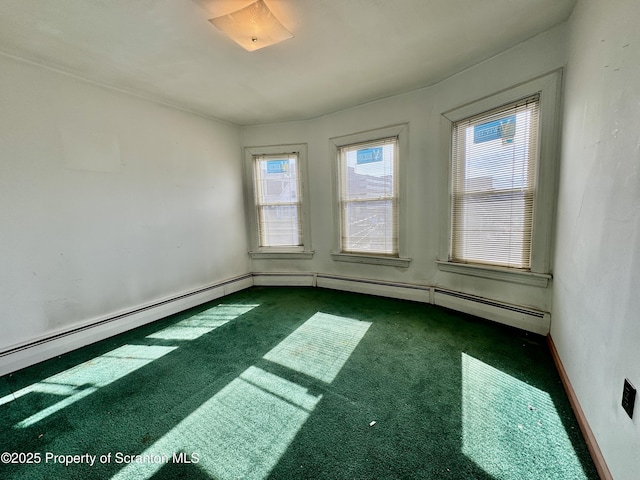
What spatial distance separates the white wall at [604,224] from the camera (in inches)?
39.6

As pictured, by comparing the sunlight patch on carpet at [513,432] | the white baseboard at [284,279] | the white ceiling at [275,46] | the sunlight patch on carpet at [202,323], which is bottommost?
the sunlight patch on carpet at [202,323]

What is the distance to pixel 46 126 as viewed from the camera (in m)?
2.20

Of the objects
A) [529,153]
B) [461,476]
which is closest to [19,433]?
[461,476]

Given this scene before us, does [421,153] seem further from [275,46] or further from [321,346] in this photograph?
[321,346]

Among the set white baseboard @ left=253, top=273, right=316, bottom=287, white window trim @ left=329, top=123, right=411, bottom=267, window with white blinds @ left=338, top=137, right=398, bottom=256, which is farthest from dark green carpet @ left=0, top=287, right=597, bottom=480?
white baseboard @ left=253, top=273, right=316, bottom=287

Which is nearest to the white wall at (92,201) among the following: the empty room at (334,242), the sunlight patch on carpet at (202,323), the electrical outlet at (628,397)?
the empty room at (334,242)

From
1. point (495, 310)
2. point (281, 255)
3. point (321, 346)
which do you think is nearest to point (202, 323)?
point (321, 346)

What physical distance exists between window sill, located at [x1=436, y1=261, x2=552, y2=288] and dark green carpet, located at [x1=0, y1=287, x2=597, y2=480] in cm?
48

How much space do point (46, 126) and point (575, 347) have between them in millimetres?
4288

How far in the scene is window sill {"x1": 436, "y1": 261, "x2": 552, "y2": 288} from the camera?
2.25m

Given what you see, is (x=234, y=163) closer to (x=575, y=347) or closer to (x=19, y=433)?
(x=19, y=433)

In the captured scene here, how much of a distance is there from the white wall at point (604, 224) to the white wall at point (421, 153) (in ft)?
1.58

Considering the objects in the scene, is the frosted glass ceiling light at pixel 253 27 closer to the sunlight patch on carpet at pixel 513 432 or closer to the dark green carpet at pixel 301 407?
the dark green carpet at pixel 301 407

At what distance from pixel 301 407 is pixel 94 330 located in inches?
90.3
